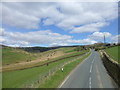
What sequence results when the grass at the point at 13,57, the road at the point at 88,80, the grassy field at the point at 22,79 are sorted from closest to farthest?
the grassy field at the point at 22,79 < the road at the point at 88,80 < the grass at the point at 13,57

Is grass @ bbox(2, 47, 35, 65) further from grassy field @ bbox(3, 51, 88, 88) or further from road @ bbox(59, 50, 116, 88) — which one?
road @ bbox(59, 50, 116, 88)

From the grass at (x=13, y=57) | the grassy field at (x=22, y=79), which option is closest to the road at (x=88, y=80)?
the grassy field at (x=22, y=79)

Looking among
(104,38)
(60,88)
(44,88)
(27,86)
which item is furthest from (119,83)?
(104,38)

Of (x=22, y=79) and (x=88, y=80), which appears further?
(x=22, y=79)

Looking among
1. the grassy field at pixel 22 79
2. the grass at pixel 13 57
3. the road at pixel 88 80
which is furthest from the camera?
the grass at pixel 13 57

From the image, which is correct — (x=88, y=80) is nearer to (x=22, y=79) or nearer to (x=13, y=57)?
(x=22, y=79)

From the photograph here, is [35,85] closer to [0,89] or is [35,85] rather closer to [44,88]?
[44,88]

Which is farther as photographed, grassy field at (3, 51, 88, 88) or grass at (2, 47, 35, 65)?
grass at (2, 47, 35, 65)

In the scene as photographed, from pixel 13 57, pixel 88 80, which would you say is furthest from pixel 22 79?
pixel 13 57

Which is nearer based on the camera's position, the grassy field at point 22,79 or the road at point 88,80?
the grassy field at point 22,79

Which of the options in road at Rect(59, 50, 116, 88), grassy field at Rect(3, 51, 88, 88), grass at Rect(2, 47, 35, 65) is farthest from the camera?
grass at Rect(2, 47, 35, 65)

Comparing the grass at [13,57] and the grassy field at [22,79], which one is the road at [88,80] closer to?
the grassy field at [22,79]

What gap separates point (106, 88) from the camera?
21672 millimetres

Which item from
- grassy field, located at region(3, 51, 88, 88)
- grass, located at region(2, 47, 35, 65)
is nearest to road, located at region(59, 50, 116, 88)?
grassy field, located at region(3, 51, 88, 88)
